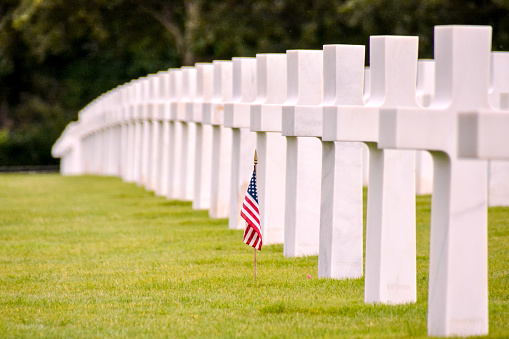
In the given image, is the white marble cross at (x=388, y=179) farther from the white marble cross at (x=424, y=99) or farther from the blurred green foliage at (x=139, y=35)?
the blurred green foliage at (x=139, y=35)

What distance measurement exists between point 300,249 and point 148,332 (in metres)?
3.10

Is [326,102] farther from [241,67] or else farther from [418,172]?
[418,172]

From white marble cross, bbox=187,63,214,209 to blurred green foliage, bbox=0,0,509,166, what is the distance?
14335 mm

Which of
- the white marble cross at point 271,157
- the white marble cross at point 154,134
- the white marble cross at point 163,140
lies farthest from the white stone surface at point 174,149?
the white marble cross at point 271,157

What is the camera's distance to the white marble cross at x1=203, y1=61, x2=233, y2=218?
509 inches

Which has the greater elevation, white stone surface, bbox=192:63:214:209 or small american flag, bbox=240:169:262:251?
white stone surface, bbox=192:63:214:209

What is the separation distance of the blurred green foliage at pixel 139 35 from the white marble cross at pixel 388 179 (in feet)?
67.4

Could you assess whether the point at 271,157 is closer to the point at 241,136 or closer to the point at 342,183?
the point at 241,136

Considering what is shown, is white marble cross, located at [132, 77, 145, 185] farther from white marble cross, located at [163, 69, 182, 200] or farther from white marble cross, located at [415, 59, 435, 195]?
white marble cross, located at [415, 59, 435, 195]

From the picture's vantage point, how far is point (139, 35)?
46156 mm

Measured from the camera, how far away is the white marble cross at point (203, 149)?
14.0m

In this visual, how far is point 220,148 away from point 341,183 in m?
5.10

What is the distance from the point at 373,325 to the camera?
254 inches

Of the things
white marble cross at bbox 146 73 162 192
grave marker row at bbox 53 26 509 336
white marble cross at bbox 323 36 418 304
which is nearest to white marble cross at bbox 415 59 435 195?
grave marker row at bbox 53 26 509 336
